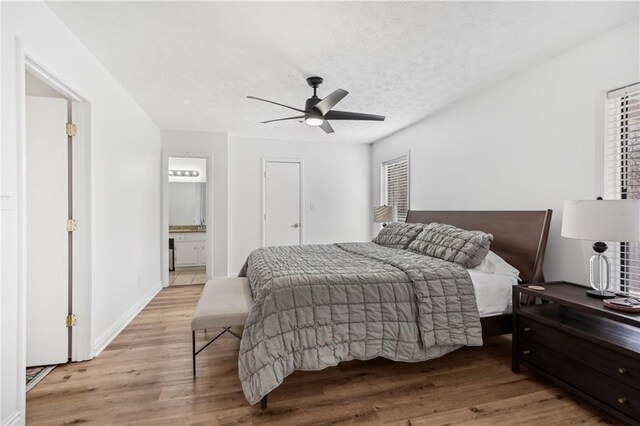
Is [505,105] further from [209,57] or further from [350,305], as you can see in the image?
[209,57]

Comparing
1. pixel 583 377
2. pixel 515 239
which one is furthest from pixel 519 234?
pixel 583 377

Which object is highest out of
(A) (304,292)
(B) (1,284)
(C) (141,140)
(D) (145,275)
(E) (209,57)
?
(E) (209,57)

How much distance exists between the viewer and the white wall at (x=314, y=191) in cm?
525

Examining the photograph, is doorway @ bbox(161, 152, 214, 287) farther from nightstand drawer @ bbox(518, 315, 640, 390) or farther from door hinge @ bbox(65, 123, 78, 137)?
nightstand drawer @ bbox(518, 315, 640, 390)

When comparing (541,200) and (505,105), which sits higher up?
(505,105)

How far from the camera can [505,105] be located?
2990mm

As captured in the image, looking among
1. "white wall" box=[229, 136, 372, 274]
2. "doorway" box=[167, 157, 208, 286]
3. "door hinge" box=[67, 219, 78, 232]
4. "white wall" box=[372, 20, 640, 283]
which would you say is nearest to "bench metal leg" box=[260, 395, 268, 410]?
"door hinge" box=[67, 219, 78, 232]

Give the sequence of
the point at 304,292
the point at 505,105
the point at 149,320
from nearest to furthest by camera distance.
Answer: the point at 304,292 → the point at 505,105 → the point at 149,320

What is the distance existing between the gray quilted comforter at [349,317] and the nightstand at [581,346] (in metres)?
0.35

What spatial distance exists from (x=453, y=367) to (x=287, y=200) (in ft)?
12.9

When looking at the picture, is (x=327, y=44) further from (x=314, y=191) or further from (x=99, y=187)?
(x=314, y=191)

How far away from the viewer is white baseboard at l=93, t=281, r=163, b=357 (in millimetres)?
2525

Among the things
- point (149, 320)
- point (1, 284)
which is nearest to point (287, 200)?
point (149, 320)

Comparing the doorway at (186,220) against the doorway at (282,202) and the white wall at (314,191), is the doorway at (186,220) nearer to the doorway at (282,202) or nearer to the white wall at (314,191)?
the white wall at (314,191)
